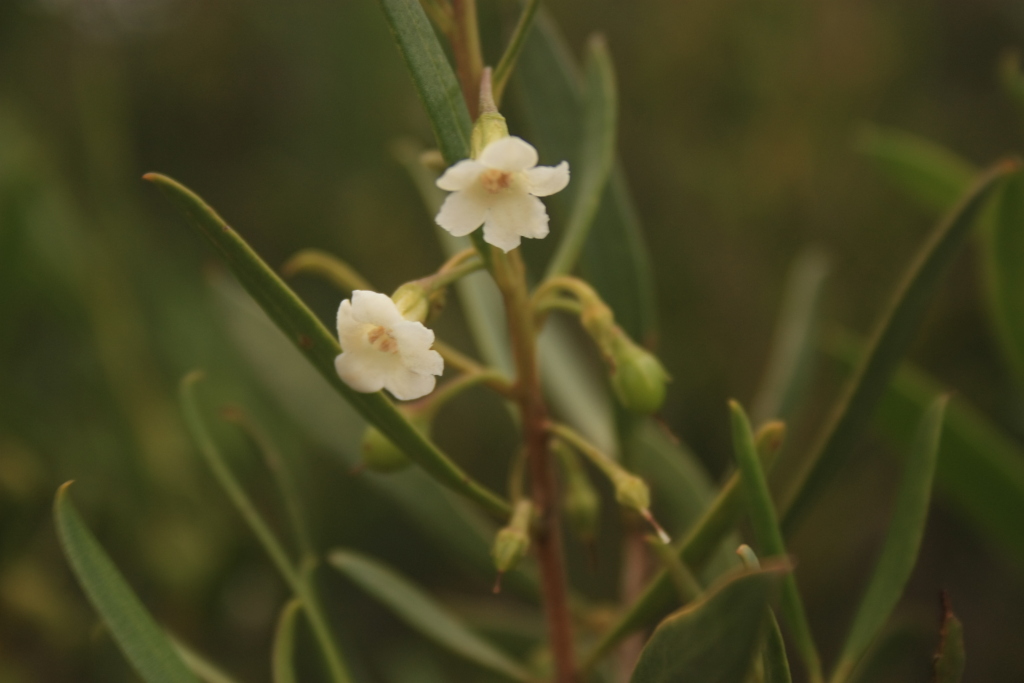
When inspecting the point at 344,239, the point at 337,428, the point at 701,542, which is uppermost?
the point at 701,542

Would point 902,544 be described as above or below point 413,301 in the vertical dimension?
below

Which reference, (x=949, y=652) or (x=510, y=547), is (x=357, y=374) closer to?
(x=510, y=547)

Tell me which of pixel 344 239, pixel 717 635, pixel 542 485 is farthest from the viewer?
pixel 344 239

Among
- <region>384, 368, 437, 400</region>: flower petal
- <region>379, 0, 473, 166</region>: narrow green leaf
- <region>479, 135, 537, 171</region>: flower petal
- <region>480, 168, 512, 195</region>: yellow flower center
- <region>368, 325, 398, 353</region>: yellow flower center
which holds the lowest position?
<region>384, 368, 437, 400</region>: flower petal

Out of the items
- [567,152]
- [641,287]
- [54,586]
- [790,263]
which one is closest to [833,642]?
[790,263]

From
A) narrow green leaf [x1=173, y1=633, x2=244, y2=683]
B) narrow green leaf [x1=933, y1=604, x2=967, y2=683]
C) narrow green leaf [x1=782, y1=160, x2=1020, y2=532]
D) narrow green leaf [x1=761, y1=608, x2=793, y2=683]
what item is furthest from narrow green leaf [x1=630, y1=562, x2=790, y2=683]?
narrow green leaf [x1=173, y1=633, x2=244, y2=683]

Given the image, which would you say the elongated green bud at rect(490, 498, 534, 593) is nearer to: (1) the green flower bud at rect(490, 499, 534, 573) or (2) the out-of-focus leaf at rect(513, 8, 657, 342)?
(1) the green flower bud at rect(490, 499, 534, 573)

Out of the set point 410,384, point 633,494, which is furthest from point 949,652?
point 410,384
